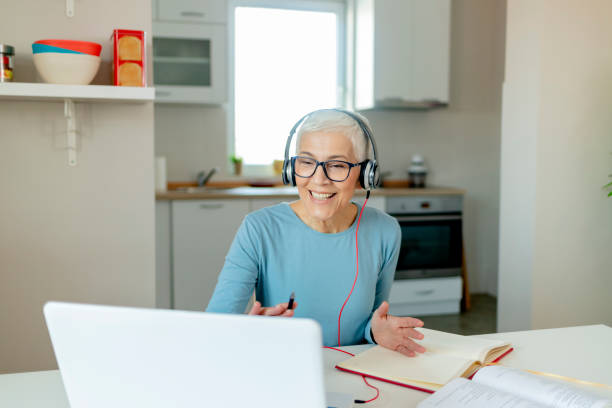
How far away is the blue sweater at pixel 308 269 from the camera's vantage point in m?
1.52

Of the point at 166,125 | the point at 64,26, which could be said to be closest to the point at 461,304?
the point at 166,125

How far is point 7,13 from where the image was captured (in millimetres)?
2209

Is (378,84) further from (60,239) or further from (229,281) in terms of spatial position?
(229,281)

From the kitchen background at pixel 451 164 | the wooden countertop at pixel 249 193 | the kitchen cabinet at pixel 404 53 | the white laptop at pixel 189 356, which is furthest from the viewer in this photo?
the kitchen cabinet at pixel 404 53

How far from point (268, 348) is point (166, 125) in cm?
386

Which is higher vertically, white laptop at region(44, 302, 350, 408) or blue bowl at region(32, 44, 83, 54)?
blue bowl at region(32, 44, 83, 54)

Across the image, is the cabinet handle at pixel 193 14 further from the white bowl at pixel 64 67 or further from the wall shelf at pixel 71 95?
the white bowl at pixel 64 67

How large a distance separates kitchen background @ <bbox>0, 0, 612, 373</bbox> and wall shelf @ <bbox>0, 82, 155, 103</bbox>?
0.15 meters

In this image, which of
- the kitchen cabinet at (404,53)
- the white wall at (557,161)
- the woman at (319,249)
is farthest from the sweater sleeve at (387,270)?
the kitchen cabinet at (404,53)

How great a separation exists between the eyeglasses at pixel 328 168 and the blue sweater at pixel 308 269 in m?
0.15

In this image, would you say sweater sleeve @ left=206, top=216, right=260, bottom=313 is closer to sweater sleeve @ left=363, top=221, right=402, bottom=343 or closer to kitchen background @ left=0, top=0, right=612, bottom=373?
sweater sleeve @ left=363, top=221, right=402, bottom=343

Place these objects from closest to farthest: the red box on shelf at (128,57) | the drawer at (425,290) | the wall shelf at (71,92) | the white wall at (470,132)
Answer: the wall shelf at (71,92), the red box on shelf at (128,57), the drawer at (425,290), the white wall at (470,132)

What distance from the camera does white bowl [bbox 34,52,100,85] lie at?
6.82 ft

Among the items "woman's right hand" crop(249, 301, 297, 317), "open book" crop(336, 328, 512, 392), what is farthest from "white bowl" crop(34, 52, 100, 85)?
"open book" crop(336, 328, 512, 392)
